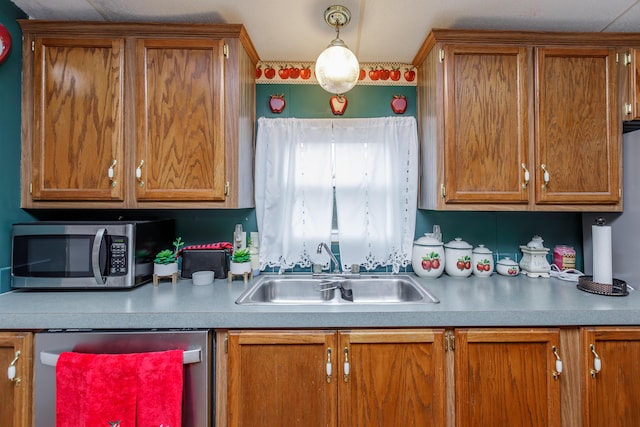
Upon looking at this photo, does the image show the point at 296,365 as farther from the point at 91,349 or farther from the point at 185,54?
the point at 185,54

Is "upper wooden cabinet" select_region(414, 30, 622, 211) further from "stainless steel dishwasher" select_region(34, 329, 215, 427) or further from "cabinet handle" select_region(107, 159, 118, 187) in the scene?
"cabinet handle" select_region(107, 159, 118, 187)

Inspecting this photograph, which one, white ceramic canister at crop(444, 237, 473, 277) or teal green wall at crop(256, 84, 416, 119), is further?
teal green wall at crop(256, 84, 416, 119)

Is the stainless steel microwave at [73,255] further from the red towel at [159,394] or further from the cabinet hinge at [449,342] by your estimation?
the cabinet hinge at [449,342]

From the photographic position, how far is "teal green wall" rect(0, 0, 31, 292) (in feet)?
4.82

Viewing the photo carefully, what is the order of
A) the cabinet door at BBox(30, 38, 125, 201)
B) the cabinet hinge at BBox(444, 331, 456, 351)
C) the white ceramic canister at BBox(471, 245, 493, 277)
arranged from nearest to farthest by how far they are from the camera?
the cabinet hinge at BBox(444, 331, 456, 351) → the cabinet door at BBox(30, 38, 125, 201) → the white ceramic canister at BBox(471, 245, 493, 277)

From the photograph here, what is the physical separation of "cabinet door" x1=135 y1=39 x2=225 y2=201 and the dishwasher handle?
0.72m

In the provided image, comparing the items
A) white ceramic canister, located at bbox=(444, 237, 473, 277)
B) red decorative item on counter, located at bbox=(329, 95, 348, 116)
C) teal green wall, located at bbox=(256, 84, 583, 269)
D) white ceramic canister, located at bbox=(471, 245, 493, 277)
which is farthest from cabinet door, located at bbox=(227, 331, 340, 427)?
red decorative item on counter, located at bbox=(329, 95, 348, 116)

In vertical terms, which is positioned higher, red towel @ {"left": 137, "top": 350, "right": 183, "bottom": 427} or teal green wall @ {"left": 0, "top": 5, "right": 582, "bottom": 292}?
teal green wall @ {"left": 0, "top": 5, "right": 582, "bottom": 292}

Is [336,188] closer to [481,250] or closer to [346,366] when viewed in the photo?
[481,250]

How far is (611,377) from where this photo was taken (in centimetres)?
123

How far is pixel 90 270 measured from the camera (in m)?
1.48

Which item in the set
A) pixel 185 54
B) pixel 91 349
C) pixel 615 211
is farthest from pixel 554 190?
pixel 91 349

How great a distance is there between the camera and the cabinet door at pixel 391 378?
3.98 feet

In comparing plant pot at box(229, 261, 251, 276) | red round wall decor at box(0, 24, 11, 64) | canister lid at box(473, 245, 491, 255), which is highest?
red round wall decor at box(0, 24, 11, 64)
